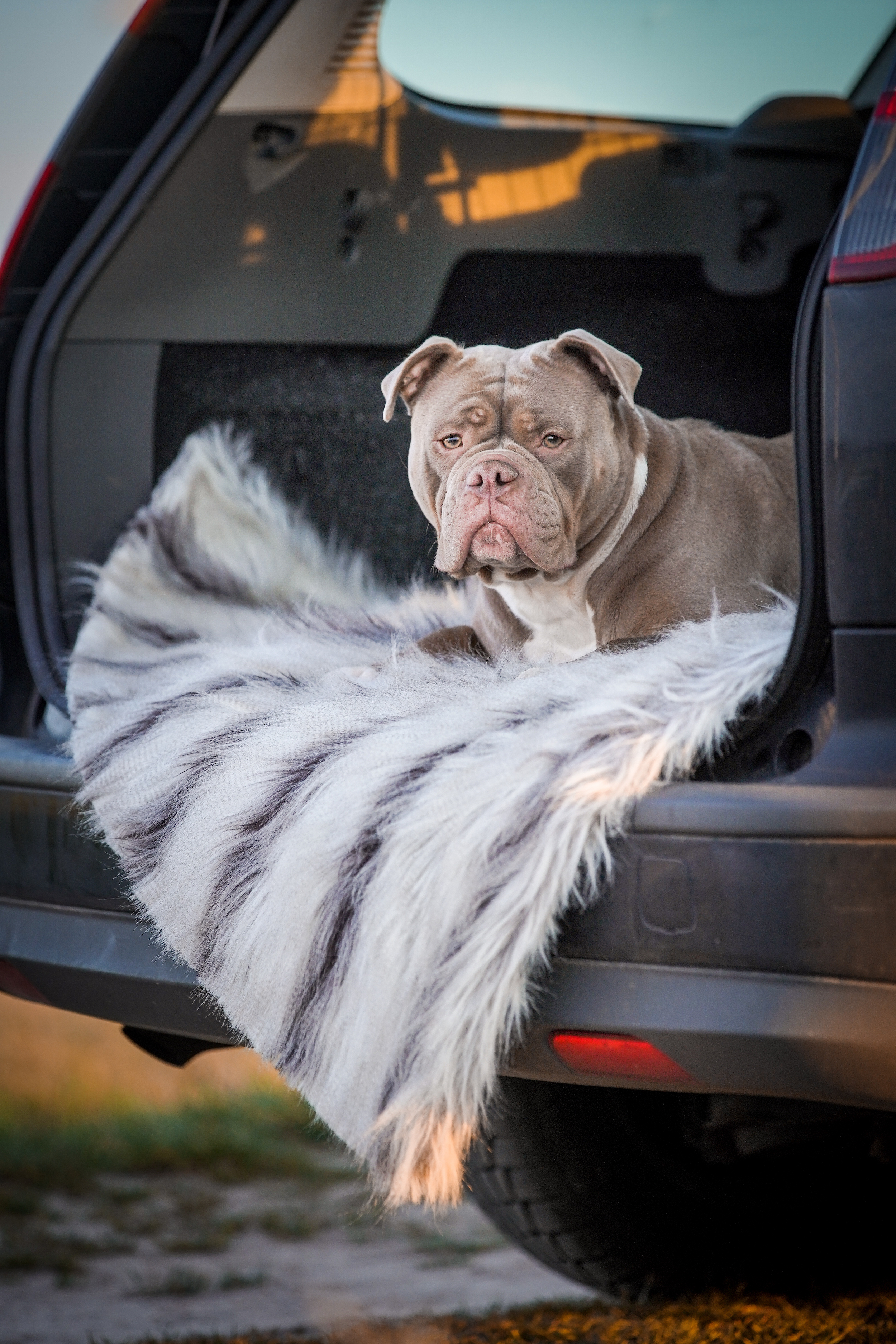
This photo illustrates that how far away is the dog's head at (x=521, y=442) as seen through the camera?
171cm

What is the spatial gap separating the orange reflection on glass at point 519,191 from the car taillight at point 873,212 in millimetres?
1142

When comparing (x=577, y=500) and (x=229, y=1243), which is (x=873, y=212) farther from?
(x=229, y=1243)

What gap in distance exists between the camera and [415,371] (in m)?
1.80

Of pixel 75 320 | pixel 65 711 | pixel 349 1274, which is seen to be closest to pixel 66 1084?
pixel 349 1274

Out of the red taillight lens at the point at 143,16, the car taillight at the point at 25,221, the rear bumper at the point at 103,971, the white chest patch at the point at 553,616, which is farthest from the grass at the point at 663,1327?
the red taillight lens at the point at 143,16

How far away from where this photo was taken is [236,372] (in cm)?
237

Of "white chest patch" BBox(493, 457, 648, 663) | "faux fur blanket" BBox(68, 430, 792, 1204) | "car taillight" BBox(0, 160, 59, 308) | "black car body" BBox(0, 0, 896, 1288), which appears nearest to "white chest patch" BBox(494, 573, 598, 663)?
"white chest patch" BBox(493, 457, 648, 663)

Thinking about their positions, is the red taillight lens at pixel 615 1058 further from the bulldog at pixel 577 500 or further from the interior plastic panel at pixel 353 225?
the interior plastic panel at pixel 353 225

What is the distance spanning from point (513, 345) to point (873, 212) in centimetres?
70

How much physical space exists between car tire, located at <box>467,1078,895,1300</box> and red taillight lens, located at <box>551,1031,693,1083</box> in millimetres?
411

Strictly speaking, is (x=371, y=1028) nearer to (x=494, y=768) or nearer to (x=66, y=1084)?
(x=494, y=768)

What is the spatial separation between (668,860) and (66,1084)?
2993 mm

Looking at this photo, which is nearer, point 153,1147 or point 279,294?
point 279,294


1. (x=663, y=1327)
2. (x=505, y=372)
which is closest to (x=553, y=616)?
(x=505, y=372)
